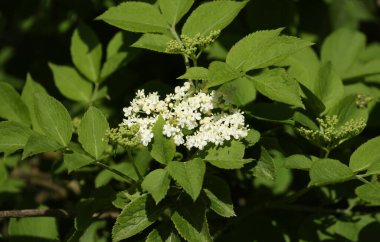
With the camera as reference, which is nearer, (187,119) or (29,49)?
(187,119)

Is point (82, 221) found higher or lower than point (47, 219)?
higher

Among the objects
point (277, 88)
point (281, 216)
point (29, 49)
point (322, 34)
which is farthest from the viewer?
point (29, 49)

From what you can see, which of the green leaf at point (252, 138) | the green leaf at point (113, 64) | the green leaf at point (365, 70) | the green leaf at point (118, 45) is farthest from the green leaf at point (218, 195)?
the green leaf at point (365, 70)

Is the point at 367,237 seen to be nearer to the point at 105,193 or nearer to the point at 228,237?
the point at 228,237

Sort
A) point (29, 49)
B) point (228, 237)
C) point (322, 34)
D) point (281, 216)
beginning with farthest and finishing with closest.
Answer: point (29, 49), point (322, 34), point (281, 216), point (228, 237)

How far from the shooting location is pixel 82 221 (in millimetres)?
2092

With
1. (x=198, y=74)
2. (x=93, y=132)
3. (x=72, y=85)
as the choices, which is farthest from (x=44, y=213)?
(x=198, y=74)

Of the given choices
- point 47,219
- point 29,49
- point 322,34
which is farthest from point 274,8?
point 29,49

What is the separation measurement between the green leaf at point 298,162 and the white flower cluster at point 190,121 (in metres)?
→ 0.24

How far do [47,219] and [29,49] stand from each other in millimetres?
1784

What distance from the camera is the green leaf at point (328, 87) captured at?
2279mm

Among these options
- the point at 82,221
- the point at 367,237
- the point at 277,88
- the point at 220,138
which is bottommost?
the point at 367,237

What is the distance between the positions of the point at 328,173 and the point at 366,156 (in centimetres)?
20

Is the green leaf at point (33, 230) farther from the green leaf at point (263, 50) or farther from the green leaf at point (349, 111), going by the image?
the green leaf at point (349, 111)
